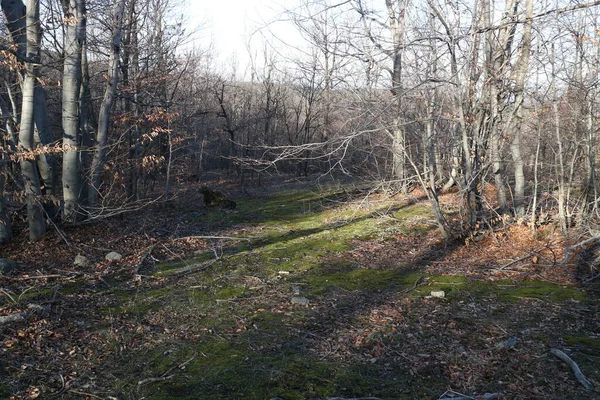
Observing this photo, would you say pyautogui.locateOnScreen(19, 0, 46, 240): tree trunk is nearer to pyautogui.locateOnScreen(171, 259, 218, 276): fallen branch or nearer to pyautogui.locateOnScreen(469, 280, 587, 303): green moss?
pyautogui.locateOnScreen(171, 259, 218, 276): fallen branch

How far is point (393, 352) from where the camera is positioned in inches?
191

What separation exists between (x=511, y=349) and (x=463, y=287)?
2.14 metres

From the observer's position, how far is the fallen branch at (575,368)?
4.03m

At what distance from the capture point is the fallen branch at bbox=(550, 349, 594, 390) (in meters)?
4.03

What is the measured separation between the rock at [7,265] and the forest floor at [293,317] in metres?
0.18

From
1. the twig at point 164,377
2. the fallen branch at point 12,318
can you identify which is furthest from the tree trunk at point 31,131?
the twig at point 164,377

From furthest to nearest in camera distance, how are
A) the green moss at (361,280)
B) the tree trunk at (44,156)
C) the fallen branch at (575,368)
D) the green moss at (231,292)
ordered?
1. the tree trunk at (44,156)
2. the green moss at (361,280)
3. the green moss at (231,292)
4. the fallen branch at (575,368)

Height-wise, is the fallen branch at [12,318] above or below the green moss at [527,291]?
above

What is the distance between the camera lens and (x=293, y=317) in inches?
230

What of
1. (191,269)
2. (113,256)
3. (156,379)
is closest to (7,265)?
(113,256)

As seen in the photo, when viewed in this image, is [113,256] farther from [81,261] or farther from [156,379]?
[156,379]

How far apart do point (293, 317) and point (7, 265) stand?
454 centimetres

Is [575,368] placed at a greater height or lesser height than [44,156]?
lesser

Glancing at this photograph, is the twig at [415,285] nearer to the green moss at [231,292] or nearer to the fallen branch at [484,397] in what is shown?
the green moss at [231,292]
